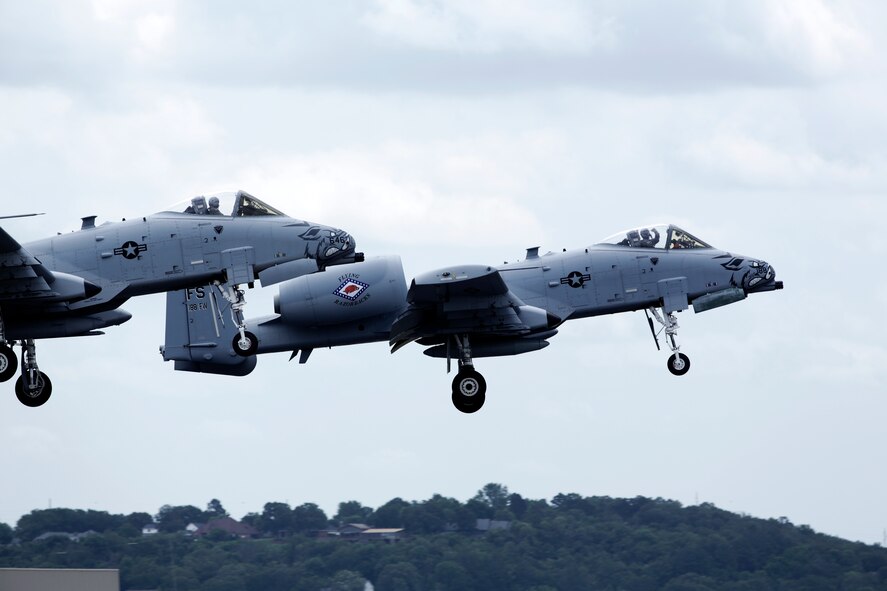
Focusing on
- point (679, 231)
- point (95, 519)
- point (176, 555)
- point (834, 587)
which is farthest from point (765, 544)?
point (679, 231)

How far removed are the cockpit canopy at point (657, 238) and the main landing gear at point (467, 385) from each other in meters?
5.13

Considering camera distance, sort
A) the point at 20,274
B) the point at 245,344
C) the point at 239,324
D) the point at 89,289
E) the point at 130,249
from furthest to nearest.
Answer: the point at 239,324 < the point at 130,249 < the point at 245,344 < the point at 89,289 < the point at 20,274

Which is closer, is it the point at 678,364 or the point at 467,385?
the point at 467,385

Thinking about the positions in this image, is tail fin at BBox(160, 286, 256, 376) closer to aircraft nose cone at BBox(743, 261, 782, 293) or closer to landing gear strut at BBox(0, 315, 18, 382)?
landing gear strut at BBox(0, 315, 18, 382)

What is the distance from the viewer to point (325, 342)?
42250 millimetres

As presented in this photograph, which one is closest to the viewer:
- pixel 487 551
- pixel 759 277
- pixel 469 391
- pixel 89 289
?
pixel 89 289

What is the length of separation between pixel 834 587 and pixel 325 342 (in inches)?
2539

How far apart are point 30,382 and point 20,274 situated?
354cm

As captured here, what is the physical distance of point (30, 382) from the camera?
39.8 metres

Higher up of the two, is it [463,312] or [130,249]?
[130,249]

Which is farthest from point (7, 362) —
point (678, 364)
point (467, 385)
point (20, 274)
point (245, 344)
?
point (678, 364)

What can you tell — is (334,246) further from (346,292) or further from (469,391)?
(469,391)

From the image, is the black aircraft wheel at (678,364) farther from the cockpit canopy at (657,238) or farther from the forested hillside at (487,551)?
the forested hillside at (487,551)

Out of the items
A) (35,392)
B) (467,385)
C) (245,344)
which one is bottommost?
(467,385)
